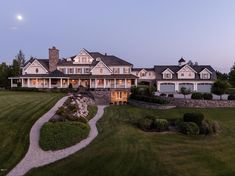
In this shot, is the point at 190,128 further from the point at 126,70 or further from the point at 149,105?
the point at 126,70

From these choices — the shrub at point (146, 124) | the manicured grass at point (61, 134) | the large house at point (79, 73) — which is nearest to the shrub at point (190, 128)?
the shrub at point (146, 124)

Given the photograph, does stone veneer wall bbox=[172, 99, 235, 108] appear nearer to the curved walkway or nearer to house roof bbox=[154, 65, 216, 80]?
the curved walkway

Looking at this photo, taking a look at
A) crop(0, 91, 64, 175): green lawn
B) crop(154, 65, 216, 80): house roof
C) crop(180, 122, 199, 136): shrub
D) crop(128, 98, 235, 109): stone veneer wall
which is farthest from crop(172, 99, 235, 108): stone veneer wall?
crop(154, 65, 216, 80): house roof

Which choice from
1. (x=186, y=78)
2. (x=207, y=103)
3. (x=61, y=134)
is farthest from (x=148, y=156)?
(x=186, y=78)

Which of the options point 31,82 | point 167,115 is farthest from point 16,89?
point 167,115

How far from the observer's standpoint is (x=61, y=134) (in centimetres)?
1709

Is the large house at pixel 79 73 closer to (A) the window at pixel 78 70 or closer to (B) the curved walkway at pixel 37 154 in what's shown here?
(A) the window at pixel 78 70

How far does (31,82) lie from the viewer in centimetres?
5269

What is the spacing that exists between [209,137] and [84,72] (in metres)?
37.1

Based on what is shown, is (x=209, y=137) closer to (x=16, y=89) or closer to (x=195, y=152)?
(x=195, y=152)

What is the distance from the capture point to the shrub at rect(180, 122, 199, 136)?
20.4m

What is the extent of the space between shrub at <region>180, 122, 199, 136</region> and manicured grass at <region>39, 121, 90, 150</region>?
24.4 ft

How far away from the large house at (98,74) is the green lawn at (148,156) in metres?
28.8

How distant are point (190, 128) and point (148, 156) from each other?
6782 millimetres
